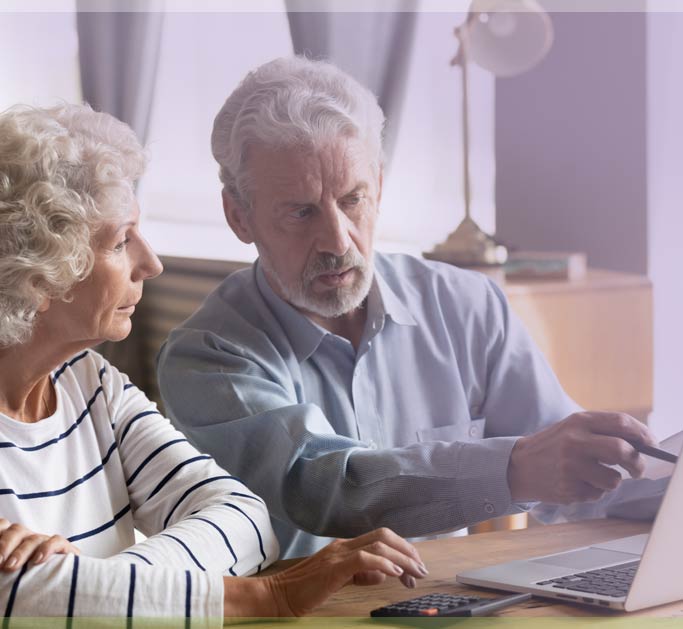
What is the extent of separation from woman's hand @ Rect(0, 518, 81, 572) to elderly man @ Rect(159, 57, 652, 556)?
1.49 ft

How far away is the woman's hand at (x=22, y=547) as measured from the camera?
98cm

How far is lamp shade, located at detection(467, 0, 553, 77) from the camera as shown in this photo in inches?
106

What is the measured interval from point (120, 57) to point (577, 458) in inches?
82.7

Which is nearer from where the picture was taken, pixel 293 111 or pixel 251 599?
pixel 251 599

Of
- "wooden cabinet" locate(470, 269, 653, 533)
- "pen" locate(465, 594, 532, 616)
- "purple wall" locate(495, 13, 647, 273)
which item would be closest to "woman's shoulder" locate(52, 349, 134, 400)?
"pen" locate(465, 594, 532, 616)

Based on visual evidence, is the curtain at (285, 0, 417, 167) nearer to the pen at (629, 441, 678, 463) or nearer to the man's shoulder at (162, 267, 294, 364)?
the man's shoulder at (162, 267, 294, 364)

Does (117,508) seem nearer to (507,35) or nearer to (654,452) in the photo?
(654,452)

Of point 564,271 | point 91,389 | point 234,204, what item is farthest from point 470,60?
point 91,389

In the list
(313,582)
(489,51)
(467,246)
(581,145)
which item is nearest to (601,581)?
(313,582)

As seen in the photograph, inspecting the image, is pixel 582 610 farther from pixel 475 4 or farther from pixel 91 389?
pixel 475 4

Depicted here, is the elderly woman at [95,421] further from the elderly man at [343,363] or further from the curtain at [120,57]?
the curtain at [120,57]

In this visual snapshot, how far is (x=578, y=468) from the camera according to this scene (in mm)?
1268

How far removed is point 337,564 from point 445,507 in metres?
0.40

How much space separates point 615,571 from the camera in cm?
108
